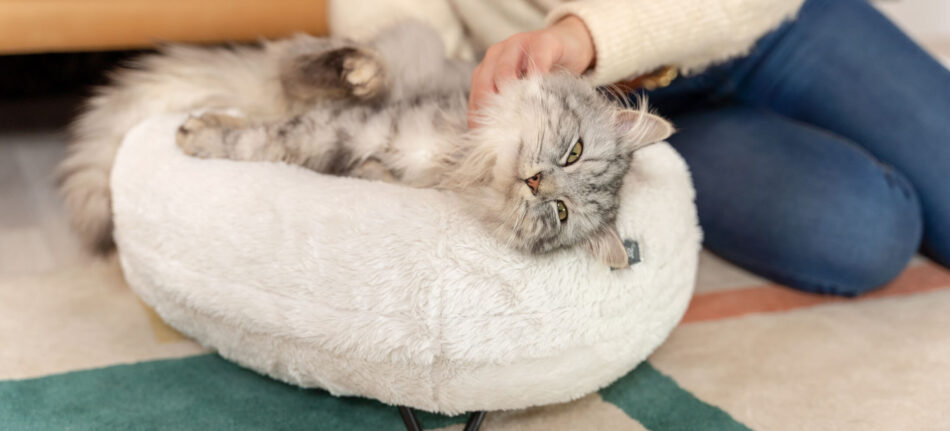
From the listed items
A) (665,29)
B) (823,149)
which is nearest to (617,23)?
(665,29)

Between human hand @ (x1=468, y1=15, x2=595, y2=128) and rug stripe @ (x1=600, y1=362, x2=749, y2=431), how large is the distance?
0.49 metres

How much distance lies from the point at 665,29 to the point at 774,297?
649 millimetres

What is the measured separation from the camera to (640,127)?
1081 millimetres

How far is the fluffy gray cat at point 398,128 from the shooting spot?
103 centimetres

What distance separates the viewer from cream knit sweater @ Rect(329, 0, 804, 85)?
3.98 ft

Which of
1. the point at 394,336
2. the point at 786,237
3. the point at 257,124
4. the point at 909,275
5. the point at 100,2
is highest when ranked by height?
the point at 100,2

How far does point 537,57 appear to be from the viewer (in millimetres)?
1090

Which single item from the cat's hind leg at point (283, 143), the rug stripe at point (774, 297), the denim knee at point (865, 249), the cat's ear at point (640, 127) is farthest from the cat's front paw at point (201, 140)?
the denim knee at point (865, 249)

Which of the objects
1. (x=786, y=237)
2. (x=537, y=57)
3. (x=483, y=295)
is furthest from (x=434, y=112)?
(x=786, y=237)

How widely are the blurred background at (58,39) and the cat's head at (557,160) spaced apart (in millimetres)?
973

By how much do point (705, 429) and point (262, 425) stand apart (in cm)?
65

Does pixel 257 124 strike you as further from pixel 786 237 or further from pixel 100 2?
pixel 786 237

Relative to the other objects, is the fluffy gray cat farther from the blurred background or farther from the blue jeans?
the blue jeans

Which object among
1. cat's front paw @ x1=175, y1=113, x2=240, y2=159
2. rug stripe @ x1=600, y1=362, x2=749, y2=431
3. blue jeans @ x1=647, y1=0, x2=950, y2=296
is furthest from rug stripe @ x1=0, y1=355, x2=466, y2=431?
blue jeans @ x1=647, y1=0, x2=950, y2=296
